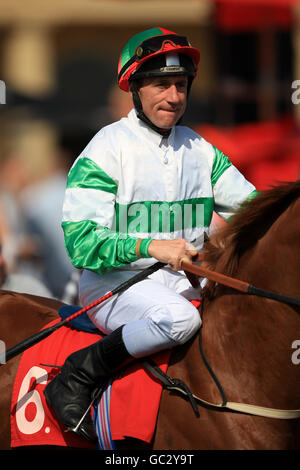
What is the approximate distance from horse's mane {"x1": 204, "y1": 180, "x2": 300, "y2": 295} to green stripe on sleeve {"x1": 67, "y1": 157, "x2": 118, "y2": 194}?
21.4 inches

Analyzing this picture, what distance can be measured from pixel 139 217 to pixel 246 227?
0.55 meters

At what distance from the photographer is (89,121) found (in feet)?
40.8

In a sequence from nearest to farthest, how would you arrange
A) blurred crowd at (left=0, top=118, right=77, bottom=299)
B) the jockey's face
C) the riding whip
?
the riding whip
the jockey's face
blurred crowd at (left=0, top=118, right=77, bottom=299)

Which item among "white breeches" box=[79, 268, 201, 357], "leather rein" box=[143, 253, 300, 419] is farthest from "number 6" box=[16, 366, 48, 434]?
"leather rein" box=[143, 253, 300, 419]

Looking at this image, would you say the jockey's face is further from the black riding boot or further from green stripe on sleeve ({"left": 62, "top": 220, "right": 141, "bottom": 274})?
A: the black riding boot

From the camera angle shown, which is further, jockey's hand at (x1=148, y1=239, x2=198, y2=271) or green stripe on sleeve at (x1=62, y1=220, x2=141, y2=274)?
green stripe on sleeve at (x1=62, y1=220, x2=141, y2=274)

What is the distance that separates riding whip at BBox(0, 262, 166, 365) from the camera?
3.48 meters

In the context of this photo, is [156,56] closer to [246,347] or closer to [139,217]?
[139,217]

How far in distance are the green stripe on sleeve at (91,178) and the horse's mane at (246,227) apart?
0.54m

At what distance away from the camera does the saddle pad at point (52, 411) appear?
10.9 feet

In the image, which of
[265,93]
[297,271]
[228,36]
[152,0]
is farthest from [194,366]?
[152,0]

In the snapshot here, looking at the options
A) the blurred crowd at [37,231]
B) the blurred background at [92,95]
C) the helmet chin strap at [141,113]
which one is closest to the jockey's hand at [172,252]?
the blurred background at [92,95]

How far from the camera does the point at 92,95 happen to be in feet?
57.2
